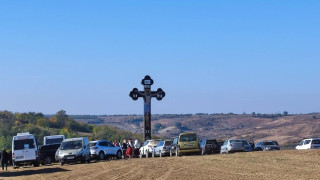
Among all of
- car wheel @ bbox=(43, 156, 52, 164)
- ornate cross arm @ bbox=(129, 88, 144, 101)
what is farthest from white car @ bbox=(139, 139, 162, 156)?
ornate cross arm @ bbox=(129, 88, 144, 101)

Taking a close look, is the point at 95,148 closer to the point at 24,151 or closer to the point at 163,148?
the point at 163,148

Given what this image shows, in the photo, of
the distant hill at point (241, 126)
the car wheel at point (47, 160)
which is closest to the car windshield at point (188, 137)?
the car wheel at point (47, 160)

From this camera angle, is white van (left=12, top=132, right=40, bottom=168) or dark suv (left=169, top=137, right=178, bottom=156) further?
dark suv (left=169, top=137, right=178, bottom=156)

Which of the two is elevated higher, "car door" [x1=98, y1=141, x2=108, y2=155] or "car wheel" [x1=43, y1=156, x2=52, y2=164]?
"car door" [x1=98, y1=141, x2=108, y2=155]

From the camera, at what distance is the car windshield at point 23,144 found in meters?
43.1

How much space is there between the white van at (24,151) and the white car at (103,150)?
5392mm

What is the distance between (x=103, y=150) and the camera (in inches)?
1891

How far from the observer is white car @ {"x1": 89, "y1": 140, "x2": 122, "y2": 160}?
1868 inches

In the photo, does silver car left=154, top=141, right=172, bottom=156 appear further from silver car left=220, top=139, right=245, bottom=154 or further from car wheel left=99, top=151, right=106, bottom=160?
car wheel left=99, top=151, right=106, bottom=160

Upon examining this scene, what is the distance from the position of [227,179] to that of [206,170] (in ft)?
16.8

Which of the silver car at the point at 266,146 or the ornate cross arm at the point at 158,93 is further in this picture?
the ornate cross arm at the point at 158,93

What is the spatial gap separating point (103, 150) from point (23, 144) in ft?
23.1

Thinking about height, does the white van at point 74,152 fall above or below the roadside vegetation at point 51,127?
below

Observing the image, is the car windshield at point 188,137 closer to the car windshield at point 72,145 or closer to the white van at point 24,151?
the car windshield at point 72,145
